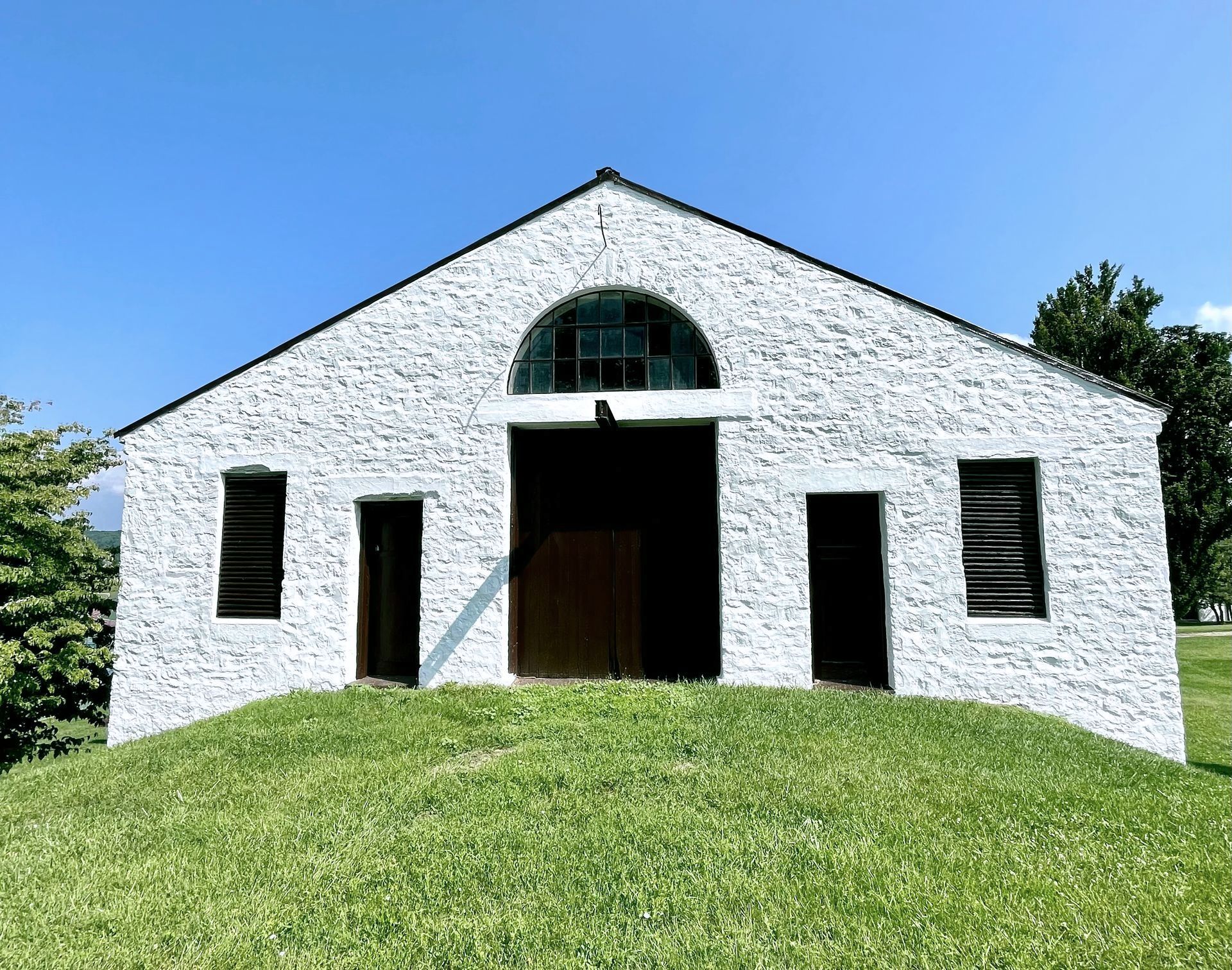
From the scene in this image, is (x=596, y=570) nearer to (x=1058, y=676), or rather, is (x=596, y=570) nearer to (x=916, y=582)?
(x=916, y=582)

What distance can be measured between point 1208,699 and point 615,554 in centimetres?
2002

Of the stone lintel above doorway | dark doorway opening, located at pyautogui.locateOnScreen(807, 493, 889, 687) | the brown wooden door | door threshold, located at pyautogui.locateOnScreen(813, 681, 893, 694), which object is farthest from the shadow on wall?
door threshold, located at pyautogui.locateOnScreen(813, 681, 893, 694)

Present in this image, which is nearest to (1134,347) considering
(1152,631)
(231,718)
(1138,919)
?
(1152,631)

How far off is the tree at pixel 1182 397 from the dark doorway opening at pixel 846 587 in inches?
523

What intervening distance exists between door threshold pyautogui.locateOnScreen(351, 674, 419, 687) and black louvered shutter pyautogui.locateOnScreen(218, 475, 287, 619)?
1.52 m

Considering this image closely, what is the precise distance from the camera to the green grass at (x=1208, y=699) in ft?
40.1

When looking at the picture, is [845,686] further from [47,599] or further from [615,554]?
[47,599]

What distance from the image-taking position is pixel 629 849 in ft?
11.9

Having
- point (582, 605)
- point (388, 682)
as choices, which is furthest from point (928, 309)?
point (388, 682)

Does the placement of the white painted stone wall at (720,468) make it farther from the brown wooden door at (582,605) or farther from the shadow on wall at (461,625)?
the brown wooden door at (582,605)

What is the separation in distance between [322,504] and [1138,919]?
8.88 m

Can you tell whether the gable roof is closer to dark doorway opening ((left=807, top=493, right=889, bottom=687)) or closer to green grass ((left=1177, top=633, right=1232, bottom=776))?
dark doorway opening ((left=807, top=493, right=889, bottom=687))

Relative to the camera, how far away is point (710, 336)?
320 inches

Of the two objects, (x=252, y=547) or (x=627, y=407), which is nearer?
(x=627, y=407)
